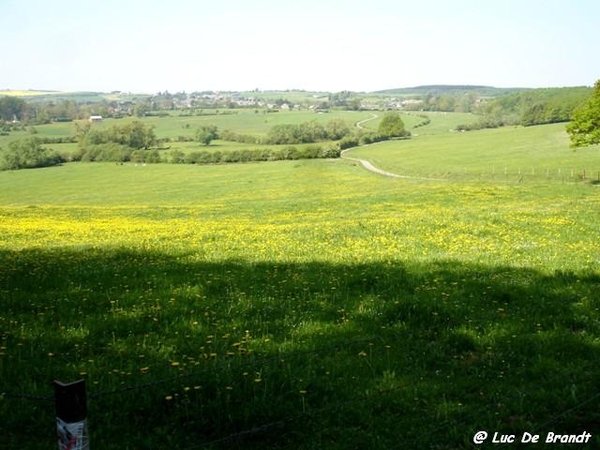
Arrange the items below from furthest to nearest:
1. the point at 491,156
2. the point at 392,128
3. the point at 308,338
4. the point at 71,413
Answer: the point at 392,128
the point at 491,156
the point at 308,338
the point at 71,413

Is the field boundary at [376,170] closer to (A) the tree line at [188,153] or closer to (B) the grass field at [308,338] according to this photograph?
(A) the tree line at [188,153]

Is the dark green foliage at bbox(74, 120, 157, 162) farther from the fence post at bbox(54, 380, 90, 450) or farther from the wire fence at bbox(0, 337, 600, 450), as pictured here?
the fence post at bbox(54, 380, 90, 450)

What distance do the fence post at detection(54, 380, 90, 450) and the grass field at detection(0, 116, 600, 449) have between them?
2163mm

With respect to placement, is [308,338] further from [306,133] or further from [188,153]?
[306,133]

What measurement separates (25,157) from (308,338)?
143m

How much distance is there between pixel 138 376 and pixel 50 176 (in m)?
122

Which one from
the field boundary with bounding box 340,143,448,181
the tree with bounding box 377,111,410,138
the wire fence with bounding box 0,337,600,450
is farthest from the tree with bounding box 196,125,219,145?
the wire fence with bounding box 0,337,600,450

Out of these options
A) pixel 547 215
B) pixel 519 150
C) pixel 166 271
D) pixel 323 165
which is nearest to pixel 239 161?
pixel 323 165

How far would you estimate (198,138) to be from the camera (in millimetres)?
171125

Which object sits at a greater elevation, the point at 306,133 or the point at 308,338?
the point at 308,338

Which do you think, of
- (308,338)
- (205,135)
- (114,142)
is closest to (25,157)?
(114,142)

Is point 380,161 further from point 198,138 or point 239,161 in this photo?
point 198,138

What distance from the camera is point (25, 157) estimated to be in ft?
440

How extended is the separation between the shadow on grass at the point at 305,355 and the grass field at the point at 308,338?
1.3 inches
